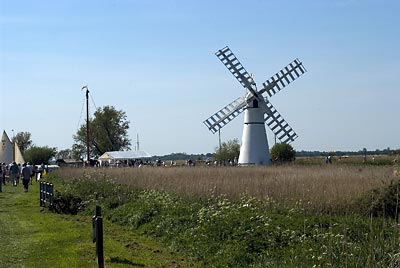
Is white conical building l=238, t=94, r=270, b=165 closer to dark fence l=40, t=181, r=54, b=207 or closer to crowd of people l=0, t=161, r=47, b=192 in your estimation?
crowd of people l=0, t=161, r=47, b=192

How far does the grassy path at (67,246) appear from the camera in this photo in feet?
45.8

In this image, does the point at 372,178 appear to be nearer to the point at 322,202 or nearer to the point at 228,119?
the point at 322,202

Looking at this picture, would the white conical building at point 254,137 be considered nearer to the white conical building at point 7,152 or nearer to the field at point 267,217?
the field at point 267,217

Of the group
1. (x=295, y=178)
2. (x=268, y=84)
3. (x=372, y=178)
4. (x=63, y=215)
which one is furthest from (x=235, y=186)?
(x=268, y=84)

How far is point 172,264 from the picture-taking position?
14.0 metres

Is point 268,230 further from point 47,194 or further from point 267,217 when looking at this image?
point 47,194

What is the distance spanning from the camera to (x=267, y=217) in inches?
617

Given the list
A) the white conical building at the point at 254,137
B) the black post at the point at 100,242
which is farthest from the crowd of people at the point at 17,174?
the black post at the point at 100,242

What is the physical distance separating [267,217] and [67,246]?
16.4ft

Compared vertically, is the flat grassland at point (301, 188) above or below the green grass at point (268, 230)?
above

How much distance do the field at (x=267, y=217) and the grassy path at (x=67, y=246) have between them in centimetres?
64

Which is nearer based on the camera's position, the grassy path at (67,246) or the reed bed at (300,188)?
the grassy path at (67,246)

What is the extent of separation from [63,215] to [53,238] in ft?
23.5

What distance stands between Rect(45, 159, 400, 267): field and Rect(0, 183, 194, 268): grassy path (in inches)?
25.3
